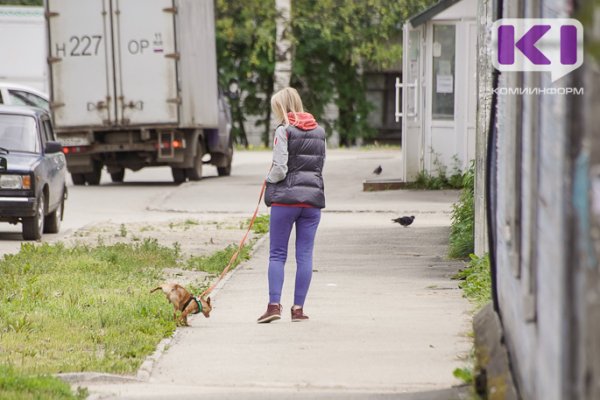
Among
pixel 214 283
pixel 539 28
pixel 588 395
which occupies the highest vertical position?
pixel 539 28

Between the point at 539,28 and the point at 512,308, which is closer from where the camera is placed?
Answer: the point at 539,28

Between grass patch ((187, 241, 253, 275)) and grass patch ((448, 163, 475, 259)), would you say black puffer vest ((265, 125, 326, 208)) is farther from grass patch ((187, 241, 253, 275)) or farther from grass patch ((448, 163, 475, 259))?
grass patch ((448, 163, 475, 259))

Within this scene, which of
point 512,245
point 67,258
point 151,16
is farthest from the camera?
point 151,16

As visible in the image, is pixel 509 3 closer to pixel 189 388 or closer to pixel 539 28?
pixel 539 28

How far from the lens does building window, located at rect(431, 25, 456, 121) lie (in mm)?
22031

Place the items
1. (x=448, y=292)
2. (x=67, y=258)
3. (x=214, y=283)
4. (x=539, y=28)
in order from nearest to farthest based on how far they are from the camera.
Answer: (x=539, y=28)
(x=448, y=292)
(x=214, y=283)
(x=67, y=258)

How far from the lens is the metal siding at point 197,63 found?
25.0 meters

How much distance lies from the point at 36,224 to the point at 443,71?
829 cm

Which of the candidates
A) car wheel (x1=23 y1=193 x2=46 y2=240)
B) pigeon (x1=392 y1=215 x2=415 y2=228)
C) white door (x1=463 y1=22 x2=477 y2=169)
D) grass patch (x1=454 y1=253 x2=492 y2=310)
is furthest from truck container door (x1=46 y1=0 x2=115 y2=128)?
grass patch (x1=454 y1=253 x2=492 y2=310)

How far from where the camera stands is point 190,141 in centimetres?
2578

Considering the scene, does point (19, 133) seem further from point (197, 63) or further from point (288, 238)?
point (197, 63)

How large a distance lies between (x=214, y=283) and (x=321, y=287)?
3.40ft

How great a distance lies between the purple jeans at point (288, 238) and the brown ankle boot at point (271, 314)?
42 mm

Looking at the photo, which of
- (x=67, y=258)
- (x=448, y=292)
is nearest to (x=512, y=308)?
(x=448, y=292)
